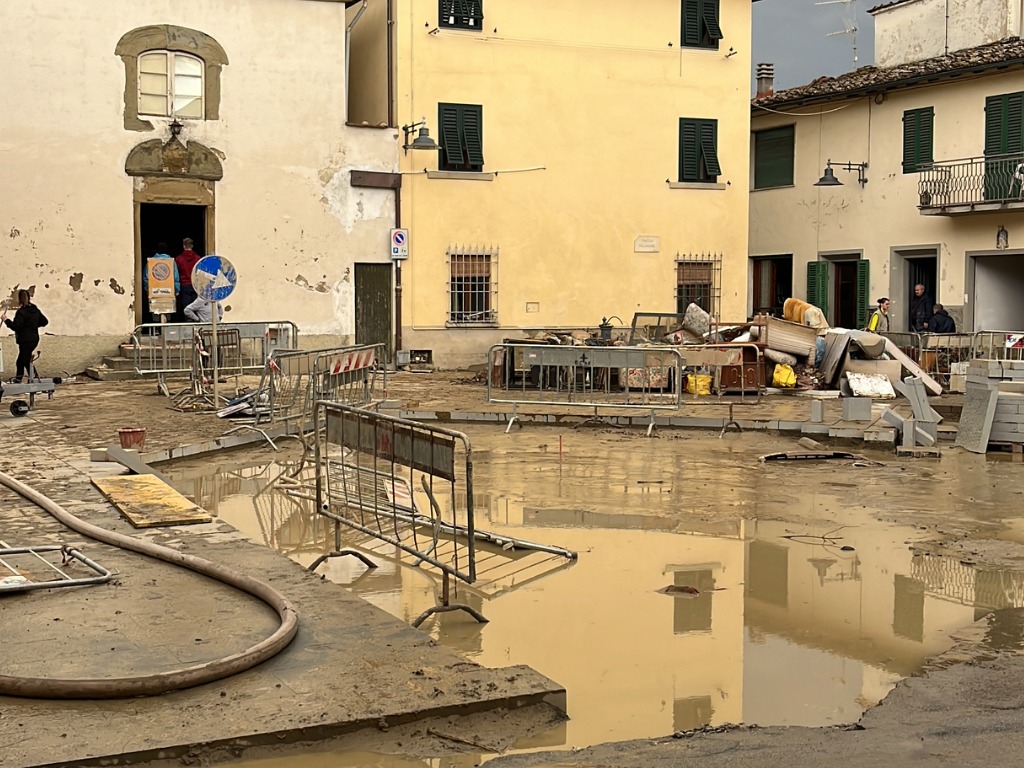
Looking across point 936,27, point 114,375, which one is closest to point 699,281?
point 936,27

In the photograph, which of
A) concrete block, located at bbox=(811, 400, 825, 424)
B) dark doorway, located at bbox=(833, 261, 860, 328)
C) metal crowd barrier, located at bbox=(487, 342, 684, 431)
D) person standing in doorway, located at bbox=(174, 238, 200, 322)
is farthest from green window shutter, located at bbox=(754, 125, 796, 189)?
concrete block, located at bbox=(811, 400, 825, 424)

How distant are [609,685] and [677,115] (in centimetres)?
2410

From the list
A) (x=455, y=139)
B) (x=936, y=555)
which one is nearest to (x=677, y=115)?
(x=455, y=139)

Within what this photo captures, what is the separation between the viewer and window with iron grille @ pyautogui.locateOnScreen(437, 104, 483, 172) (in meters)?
26.6

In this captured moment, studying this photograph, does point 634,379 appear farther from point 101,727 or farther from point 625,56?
point 101,727

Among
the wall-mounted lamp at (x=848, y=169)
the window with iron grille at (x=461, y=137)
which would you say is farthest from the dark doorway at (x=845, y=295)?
the window with iron grille at (x=461, y=137)

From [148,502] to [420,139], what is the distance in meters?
16.3

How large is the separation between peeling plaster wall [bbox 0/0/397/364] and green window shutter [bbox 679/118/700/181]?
7.02m

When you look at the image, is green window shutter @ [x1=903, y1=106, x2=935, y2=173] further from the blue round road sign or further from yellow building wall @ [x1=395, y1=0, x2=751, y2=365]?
the blue round road sign

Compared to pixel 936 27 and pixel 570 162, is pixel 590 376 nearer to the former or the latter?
pixel 570 162

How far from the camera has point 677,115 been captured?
28.8m

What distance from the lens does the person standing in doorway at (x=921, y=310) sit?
27516 mm

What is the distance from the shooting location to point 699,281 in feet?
95.5

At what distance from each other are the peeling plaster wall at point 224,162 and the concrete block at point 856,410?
1233 centimetres
